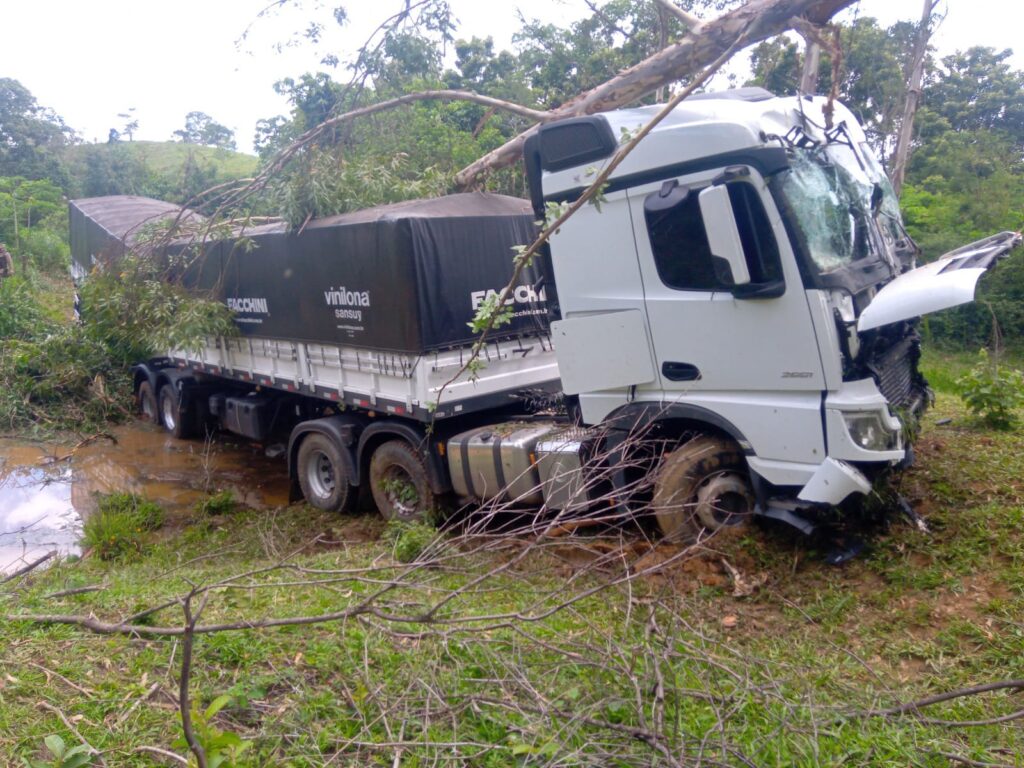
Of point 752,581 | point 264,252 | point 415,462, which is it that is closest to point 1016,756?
point 752,581

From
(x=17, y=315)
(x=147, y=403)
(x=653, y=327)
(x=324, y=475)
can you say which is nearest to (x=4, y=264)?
(x=17, y=315)

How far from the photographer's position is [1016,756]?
263cm

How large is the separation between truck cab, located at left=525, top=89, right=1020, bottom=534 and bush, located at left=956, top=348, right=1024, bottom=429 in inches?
73.5

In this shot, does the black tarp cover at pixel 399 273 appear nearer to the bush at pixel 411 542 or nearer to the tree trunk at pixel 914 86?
the bush at pixel 411 542

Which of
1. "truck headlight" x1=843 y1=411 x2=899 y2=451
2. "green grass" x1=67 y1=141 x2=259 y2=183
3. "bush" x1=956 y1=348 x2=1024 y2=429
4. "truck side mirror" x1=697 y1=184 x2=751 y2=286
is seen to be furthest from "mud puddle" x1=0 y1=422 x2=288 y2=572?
"green grass" x1=67 y1=141 x2=259 y2=183

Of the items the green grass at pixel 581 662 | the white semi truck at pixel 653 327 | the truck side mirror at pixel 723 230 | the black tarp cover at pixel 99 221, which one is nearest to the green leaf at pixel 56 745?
the green grass at pixel 581 662

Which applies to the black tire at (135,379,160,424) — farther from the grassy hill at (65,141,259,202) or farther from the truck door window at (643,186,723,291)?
the grassy hill at (65,141,259,202)

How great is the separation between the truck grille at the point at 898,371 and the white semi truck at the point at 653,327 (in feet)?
0.09

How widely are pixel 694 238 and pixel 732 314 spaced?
0.47 meters

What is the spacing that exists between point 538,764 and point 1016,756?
→ 1578 millimetres

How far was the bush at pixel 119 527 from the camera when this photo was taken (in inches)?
245

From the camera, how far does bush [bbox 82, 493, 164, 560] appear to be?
6234 millimetres

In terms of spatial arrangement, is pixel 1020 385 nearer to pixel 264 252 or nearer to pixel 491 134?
pixel 264 252

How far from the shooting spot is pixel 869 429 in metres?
4.14
